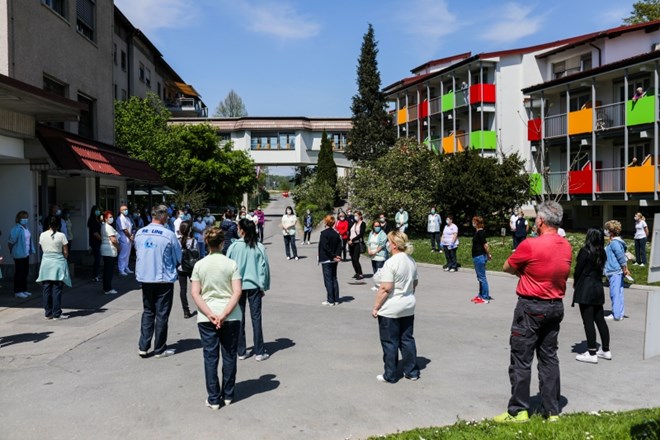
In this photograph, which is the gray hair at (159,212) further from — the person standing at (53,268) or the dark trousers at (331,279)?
the dark trousers at (331,279)

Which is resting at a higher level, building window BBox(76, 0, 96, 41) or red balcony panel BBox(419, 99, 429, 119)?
red balcony panel BBox(419, 99, 429, 119)

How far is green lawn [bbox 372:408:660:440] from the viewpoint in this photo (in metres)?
4.64

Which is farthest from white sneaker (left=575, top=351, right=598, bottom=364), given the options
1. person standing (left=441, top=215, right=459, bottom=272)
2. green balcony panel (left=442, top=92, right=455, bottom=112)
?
green balcony panel (left=442, top=92, right=455, bottom=112)

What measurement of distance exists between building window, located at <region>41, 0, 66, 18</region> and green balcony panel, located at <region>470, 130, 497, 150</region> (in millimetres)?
27014

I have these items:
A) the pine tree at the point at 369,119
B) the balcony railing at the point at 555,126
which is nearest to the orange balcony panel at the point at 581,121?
the balcony railing at the point at 555,126

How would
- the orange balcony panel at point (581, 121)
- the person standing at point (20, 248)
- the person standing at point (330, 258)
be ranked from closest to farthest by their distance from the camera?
the person standing at point (330, 258), the person standing at point (20, 248), the orange balcony panel at point (581, 121)

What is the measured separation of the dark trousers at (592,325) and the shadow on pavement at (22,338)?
25.3ft

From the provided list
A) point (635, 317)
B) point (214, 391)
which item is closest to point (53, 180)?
point (214, 391)

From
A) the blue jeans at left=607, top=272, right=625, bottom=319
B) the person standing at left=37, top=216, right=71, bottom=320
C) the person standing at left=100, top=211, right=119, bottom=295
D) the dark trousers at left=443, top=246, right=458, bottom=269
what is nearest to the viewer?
the person standing at left=37, top=216, right=71, bottom=320

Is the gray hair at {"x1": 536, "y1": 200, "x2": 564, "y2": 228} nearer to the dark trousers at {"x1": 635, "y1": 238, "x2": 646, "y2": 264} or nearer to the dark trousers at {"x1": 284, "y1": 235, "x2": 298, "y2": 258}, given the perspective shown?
the dark trousers at {"x1": 635, "y1": 238, "x2": 646, "y2": 264}

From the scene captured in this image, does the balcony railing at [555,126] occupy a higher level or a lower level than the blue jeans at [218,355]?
higher

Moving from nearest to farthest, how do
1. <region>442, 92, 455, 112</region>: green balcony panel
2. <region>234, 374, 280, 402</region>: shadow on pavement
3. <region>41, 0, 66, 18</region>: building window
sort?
1. <region>234, 374, 280, 402</region>: shadow on pavement
2. <region>41, 0, 66, 18</region>: building window
3. <region>442, 92, 455, 112</region>: green balcony panel

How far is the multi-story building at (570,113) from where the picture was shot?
2647cm

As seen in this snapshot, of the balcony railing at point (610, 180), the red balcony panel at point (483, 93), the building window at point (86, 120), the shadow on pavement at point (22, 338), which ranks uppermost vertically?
the red balcony panel at point (483, 93)
